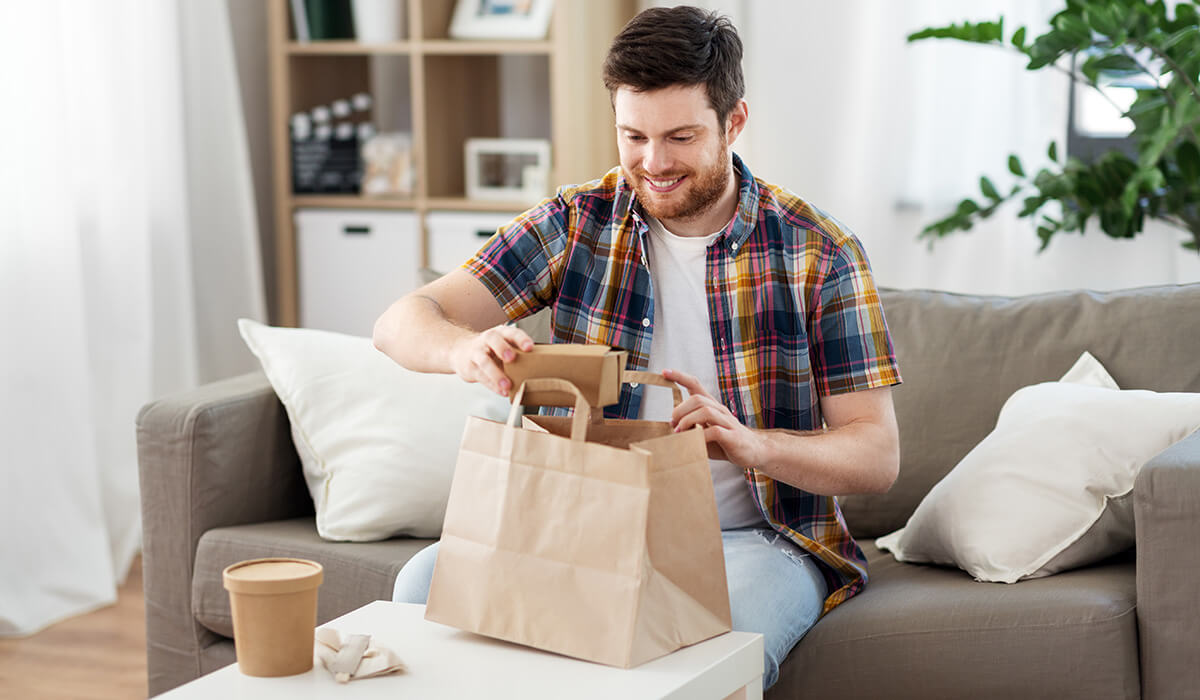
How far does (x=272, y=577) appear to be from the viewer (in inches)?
45.3

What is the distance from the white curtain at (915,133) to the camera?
10.2 feet

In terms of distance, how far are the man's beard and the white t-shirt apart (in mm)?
54

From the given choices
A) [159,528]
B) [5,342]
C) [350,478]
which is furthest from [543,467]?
[5,342]

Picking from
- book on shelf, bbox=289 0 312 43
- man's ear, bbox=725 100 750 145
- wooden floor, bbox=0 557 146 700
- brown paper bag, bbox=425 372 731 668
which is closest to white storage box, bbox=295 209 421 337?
book on shelf, bbox=289 0 312 43

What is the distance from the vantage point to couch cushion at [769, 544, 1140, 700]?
1.59 meters

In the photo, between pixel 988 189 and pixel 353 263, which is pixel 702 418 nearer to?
pixel 988 189

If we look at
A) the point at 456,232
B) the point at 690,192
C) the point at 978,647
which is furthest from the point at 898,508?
the point at 456,232

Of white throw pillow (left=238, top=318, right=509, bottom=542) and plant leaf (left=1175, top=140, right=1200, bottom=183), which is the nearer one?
white throw pillow (left=238, top=318, right=509, bottom=542)

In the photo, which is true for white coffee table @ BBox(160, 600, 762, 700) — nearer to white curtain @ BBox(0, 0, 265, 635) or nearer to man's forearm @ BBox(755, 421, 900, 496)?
man's forearm @ BBox(755, 421, 900, 496)

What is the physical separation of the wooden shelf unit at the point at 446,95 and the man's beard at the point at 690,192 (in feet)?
5.18

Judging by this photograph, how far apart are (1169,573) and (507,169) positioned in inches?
87.8

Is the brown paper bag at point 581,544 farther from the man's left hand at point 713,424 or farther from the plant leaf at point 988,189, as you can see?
the plant leaf at point 988,189

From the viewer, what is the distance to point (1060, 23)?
2348 mm

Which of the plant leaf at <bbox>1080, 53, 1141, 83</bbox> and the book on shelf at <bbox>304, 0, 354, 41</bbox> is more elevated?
the book on shelf at <bbox>304, 0, 354, 41</bbox>
